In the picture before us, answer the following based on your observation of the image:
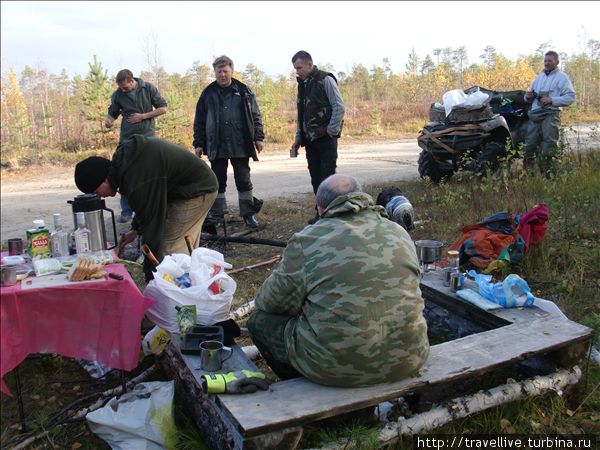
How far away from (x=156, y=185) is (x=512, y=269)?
3.05 metres

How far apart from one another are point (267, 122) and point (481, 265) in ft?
58.3

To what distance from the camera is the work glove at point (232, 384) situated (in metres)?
2.43

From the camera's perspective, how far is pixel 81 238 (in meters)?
3.43

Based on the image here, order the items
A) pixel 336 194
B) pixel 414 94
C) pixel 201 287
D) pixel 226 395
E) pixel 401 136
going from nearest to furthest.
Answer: pixel 226 395, pixel 336 194, pixel 201 287, pixel 401 136, pixel 414 94

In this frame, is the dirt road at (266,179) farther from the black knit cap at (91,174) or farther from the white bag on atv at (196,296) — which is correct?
the white bag on atv at (196,296)

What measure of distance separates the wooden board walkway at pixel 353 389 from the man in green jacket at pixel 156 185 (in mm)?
997

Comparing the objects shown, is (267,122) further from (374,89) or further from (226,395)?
(226,395)

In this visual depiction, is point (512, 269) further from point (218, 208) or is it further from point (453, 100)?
point (453, 100)

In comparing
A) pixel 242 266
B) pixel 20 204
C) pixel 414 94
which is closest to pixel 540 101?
pixel 242 266

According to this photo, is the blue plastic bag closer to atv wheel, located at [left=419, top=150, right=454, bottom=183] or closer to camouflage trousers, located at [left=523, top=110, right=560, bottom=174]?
camouflage trousers, located at [left=523, top=110, right=560, bottom=174]

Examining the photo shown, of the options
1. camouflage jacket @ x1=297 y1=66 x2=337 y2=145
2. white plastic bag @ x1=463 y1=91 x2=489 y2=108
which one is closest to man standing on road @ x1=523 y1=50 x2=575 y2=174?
white plastic bag @ x1=463 y1=91 x2=489 y2=108

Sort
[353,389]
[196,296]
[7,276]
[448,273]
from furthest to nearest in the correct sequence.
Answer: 1. [448,273]
2. [196,296]
3. [7,276]
4. [353,389]

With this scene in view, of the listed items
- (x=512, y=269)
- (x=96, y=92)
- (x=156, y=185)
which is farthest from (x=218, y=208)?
(x=96, y=92)

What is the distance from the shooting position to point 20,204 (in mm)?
9703
